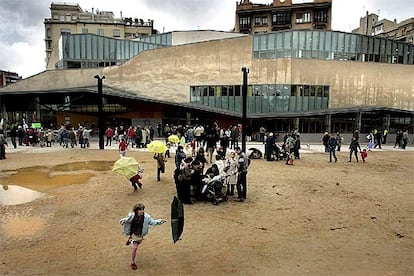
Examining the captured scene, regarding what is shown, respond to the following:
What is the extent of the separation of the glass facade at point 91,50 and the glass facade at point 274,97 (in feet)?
47.8

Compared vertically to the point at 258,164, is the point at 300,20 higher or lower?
higher

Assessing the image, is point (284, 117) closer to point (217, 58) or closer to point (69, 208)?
point (217, 58)

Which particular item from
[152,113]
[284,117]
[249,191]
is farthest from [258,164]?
[152,113]

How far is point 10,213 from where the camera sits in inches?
358

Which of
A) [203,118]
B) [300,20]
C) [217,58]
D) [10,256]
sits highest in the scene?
[300,20]

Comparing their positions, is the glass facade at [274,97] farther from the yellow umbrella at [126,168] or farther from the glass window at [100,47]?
the yellow umbrella at [126,168]

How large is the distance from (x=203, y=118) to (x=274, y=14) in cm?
3941

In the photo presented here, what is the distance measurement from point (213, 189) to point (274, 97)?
25888 mm

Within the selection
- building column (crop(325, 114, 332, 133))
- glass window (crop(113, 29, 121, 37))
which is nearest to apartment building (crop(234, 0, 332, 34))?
glass window (crop(113, 29, 121, 37))

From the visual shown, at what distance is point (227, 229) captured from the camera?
26.2ft

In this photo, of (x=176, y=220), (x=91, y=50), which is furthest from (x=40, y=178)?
(x=91, y=50)

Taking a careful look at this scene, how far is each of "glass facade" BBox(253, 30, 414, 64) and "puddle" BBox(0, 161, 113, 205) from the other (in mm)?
23443

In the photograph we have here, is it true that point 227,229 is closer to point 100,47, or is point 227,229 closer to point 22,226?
point 22,226

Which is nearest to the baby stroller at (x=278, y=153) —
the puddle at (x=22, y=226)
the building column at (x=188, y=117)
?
the puddle at (x=22, y=226)
